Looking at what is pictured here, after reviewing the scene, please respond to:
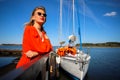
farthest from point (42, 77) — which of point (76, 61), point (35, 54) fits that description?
point (76, 61)

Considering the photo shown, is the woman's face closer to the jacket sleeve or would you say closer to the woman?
the woman

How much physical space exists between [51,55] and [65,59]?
11247mm

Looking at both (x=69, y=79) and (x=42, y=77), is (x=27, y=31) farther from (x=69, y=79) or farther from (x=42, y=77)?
(x=69, y=79)

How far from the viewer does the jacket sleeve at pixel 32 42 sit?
2389 millimetres

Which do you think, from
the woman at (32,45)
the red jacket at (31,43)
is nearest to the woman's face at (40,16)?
the woman at (32,45)

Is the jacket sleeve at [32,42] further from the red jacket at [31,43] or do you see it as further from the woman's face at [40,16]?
the woman's face at [40,16]

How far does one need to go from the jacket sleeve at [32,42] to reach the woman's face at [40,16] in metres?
0.30

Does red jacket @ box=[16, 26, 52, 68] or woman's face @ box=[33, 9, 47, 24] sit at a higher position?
woman's face @ box=[33, 9, 47, 24]

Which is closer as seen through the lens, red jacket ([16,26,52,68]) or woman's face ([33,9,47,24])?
red jacket ([16,26,52,68])

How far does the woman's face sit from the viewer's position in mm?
2771

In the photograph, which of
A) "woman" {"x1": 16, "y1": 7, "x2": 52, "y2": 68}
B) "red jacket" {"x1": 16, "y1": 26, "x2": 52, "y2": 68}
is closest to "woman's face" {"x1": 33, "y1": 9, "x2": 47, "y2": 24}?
"woman" {"x1": 16, "y1": 7, "x2": 52, "y2": 68}

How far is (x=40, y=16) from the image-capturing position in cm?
278

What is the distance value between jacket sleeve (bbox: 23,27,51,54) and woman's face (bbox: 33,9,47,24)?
0.98 feet

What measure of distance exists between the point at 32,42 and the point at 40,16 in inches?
23.2
